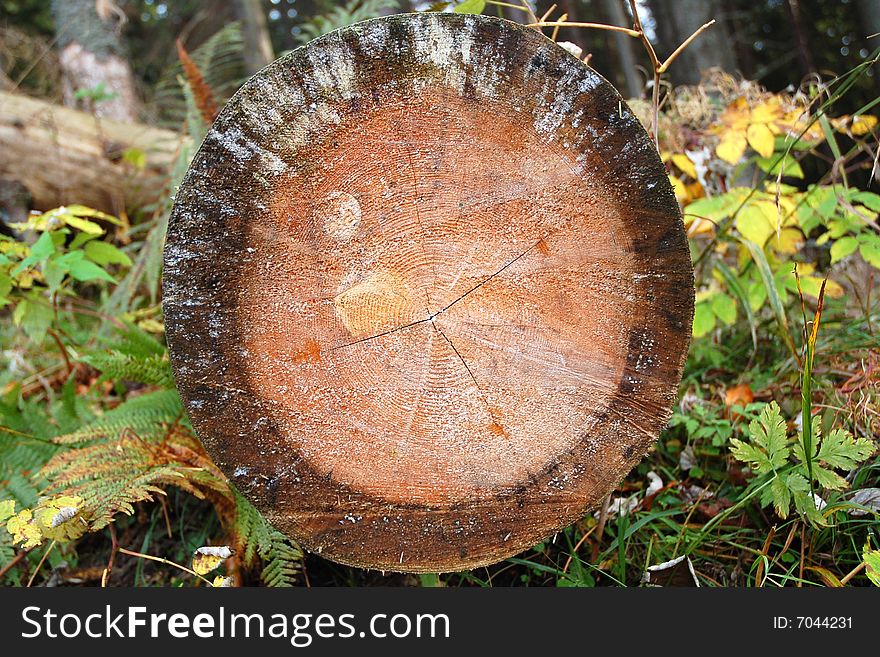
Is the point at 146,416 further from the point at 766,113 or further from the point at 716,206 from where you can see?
the point at 766,113

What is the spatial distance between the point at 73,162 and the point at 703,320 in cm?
393

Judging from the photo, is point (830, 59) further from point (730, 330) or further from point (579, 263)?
point (579, 263)

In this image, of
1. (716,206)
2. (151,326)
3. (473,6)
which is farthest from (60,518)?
(716,206)

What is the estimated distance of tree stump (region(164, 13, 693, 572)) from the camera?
1317mm

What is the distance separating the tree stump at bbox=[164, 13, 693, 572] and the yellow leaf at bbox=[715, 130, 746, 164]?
1.07 metres

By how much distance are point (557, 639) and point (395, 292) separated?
81cm

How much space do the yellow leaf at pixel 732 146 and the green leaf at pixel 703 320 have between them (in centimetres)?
51

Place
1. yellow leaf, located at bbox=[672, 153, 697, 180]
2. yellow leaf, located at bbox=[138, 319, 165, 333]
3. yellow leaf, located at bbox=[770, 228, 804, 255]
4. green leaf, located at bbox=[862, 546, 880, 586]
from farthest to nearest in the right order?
1. yellow leaf, located at bbox=[138, 319, 165, 333]
2. yellow leaf, located at bbox=[672, 153, 697, 180]
3. yellow leaf, located at bbox=[770, 228, 804, 255]
4. green leaf, located at bbox=[862, 546, 880, 586]

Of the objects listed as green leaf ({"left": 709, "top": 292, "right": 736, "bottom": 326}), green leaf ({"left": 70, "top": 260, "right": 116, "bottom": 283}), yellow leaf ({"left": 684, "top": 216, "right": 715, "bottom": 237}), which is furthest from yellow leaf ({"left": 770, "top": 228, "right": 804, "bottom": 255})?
green leaf ({"left": 70, "top": 260, "right": 116, "bottom": 283})

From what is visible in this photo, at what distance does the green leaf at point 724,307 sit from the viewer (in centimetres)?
214

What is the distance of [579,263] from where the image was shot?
53.6 inches

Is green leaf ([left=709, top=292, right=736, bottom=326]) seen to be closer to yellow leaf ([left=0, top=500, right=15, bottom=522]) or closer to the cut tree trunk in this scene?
yellow leaf ([left=0, top=500, right=15, bottom=522])

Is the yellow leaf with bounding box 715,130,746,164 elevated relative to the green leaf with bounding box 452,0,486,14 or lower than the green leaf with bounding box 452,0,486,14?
lower

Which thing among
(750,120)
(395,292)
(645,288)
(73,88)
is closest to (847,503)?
(645,288)
